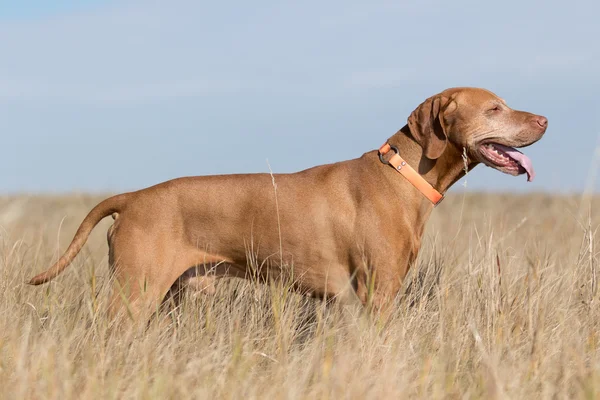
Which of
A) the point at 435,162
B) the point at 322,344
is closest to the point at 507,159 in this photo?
the point at 435,162

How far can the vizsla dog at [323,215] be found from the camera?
5184 mm

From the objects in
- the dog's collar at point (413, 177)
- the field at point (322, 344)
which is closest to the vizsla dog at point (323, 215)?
the dog's collar at point (413, 177)

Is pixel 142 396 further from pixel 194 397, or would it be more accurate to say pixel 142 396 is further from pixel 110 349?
pixel 110 349

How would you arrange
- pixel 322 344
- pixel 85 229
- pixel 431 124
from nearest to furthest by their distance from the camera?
pixel 322 344 → pixel 431 124 → pixel 85 229

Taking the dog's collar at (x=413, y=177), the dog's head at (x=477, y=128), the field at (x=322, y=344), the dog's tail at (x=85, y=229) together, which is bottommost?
the field at (x=322, y=344)

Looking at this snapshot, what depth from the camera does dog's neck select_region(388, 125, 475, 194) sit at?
5.29m

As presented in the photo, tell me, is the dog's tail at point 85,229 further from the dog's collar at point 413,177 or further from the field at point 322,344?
the dog's collar at point 413,177

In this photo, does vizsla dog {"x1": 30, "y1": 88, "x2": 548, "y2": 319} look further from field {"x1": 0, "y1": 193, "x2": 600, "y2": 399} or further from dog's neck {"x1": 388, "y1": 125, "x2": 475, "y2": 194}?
field {"x1": 0, "y1": 193, "x2": 600, "y2": 399}

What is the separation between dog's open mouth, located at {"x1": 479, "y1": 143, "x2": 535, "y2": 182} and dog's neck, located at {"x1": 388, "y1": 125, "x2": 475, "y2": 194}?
0.51ft

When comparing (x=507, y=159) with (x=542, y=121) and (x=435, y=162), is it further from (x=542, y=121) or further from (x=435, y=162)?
(x=435, y=162)

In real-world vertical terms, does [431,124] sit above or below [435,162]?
above

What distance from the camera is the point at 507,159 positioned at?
5.32 metres

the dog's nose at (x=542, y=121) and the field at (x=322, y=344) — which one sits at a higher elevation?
the dog's nose at (x=542, y=121)

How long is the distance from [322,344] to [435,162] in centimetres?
153
